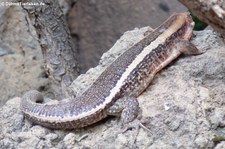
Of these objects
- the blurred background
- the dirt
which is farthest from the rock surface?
the blurred background

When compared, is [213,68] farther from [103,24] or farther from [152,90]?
[103,24]

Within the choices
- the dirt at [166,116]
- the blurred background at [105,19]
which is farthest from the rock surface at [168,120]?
the blurred background at [105,19]

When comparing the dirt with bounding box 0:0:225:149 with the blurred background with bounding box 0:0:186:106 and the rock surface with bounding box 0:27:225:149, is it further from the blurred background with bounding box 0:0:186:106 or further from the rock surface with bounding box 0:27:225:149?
the blurred background with bounding box 0:0:186:106

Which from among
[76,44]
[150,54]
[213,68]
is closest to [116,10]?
[76,44]

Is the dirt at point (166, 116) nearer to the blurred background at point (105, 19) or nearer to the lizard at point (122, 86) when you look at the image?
the lizard at point (122, 86)

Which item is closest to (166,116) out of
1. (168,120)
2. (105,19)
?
(168,120)

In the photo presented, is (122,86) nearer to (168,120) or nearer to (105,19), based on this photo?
(168,120)
